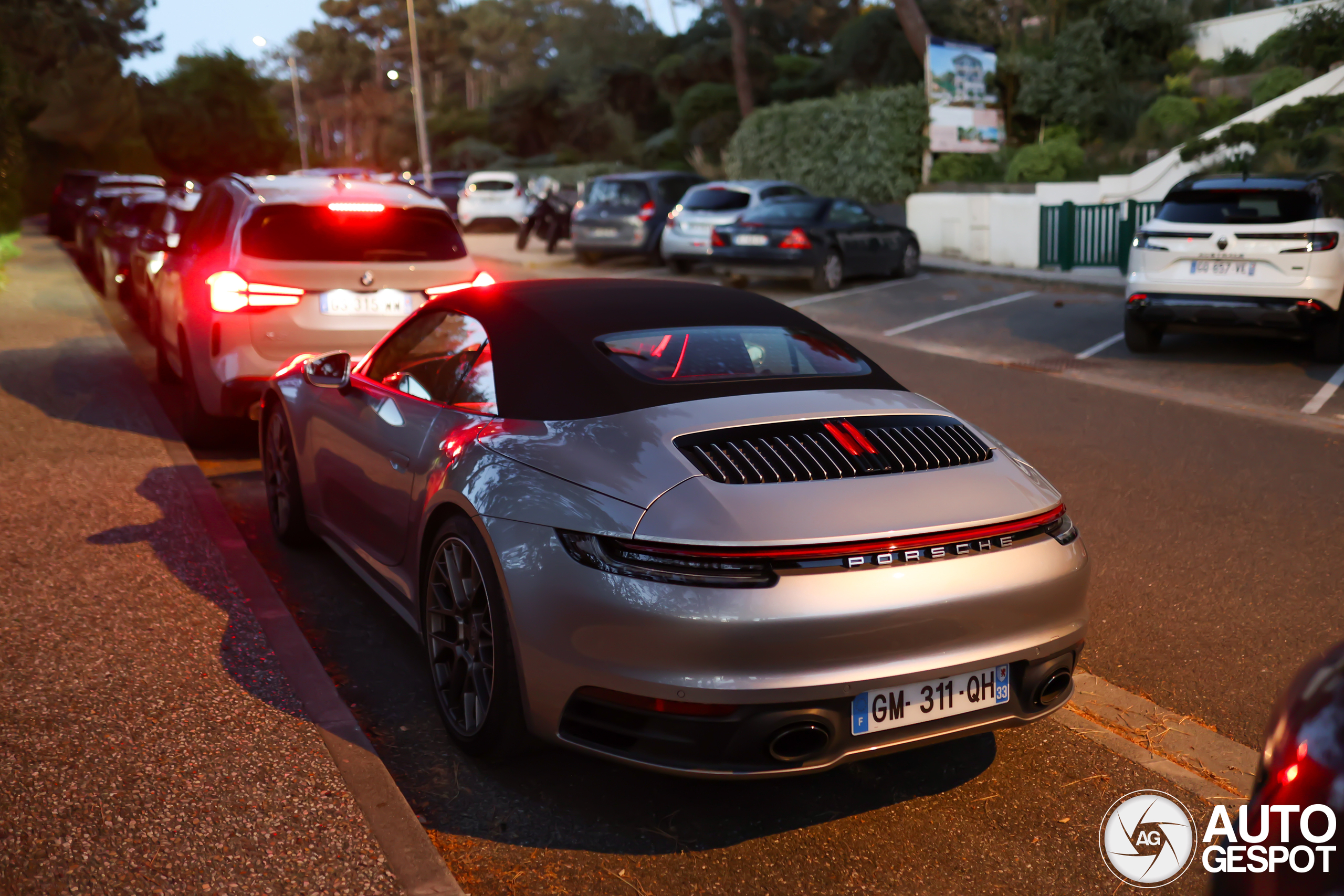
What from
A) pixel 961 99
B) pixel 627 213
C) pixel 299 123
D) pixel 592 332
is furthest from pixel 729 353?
pixel 299 123

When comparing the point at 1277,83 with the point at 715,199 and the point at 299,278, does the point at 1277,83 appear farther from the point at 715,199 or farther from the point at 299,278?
the point at 299,278

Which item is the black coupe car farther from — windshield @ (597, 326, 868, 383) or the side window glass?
windshield @ (597, 326, 868, 383)

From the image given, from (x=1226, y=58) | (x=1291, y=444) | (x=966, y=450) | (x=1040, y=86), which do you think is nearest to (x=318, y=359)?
(x=966, y=450)

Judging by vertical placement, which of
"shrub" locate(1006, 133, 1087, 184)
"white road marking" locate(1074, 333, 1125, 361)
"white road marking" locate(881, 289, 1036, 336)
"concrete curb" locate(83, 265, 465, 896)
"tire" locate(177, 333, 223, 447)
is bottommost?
"white road marking" locate(1074, 333, 1125, 361)

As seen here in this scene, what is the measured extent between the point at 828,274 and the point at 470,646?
1538cm

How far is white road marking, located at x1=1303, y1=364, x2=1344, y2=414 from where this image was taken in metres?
9.55

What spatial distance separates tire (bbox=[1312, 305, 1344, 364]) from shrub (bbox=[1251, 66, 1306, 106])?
11868mm

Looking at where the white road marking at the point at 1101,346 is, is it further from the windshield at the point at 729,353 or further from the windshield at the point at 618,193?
the windshield at the point at 618,193

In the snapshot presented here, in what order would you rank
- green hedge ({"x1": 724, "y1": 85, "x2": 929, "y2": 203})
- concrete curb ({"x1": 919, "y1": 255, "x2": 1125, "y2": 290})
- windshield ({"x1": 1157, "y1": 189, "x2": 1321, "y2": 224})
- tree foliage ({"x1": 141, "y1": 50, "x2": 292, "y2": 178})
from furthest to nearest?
tree foliage ({"x1": 141, "y1": 50, "x2": 292, "y2": 178}) → green hedge ({"x1": 724, "y1": 85, "x2": 929, "y2": 203}) → concrete curb ({"x1": 919, "y1": 255, "x2": 1125, "y2": 290}) → windshield ({"x1": 1157, "y1": 189, "x2": 1321, "y2": 224})

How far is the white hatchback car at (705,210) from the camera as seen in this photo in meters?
21.4

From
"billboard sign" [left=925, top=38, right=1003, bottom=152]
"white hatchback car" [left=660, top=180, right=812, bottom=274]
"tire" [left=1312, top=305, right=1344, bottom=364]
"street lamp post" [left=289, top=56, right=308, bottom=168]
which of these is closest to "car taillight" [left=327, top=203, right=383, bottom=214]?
"tire" [left=1312, top=305, right=1344, bottom=364]

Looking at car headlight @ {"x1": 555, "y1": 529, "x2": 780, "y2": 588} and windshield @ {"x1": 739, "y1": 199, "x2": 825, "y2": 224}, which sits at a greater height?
windshield @ {"x1": 739, "y1": 199, "x2": 825, "y2": 224}

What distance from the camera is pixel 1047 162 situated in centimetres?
2209

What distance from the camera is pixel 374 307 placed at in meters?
7.64
